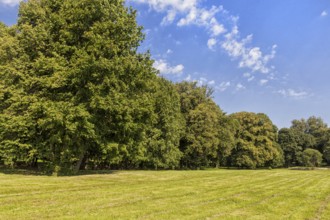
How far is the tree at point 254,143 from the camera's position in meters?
58.4

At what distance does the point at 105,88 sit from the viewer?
1862cm

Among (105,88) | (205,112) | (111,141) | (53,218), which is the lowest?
(53,218)

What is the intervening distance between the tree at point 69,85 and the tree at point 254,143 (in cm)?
4279

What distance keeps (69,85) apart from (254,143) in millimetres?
50355

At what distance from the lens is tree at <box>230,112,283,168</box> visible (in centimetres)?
5837

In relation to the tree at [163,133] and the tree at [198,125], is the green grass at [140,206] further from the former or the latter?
the tree at [198,125]

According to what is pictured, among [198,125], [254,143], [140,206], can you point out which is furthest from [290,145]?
[140,206]

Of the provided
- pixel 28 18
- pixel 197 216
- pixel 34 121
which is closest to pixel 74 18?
pixel 28 18

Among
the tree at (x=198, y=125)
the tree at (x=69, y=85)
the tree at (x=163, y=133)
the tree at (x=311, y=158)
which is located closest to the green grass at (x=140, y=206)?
the tree at (x=69, y=85)

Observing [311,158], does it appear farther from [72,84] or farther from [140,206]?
[140,206]

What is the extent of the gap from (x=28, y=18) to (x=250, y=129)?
169 feet

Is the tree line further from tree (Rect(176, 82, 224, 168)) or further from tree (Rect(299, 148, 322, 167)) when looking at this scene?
tree (Rect(299, 148, 322, 167))

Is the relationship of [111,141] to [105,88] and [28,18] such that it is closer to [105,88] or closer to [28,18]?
[105,88]

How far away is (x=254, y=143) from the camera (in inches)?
2400
